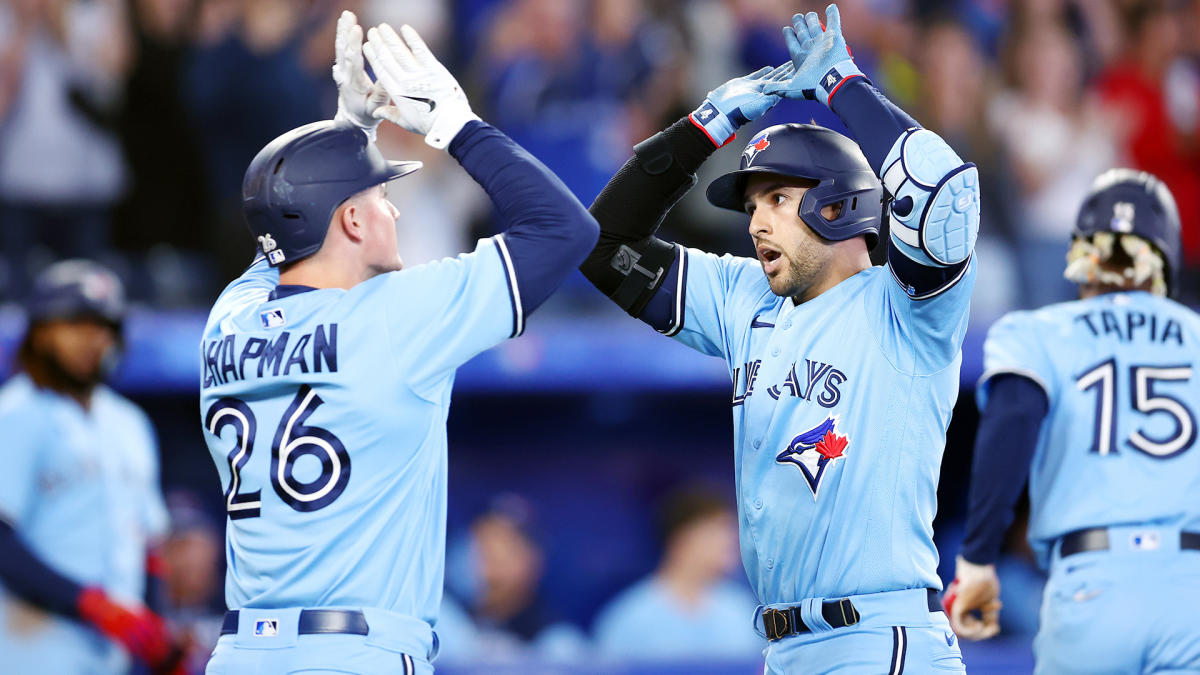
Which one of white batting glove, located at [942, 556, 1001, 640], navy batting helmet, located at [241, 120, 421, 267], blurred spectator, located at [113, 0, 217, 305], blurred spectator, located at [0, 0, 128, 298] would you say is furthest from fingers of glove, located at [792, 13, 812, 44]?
blurred spectator, located at [0, 0, 128, 298]

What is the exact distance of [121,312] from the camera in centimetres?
571

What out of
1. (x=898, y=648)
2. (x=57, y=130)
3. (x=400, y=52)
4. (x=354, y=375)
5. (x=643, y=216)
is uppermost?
(x=57, y=130)

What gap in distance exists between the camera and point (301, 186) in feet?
10.9

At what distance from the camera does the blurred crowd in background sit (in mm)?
7398

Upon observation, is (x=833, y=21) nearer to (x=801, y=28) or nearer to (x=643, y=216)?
(x=801, y=28)

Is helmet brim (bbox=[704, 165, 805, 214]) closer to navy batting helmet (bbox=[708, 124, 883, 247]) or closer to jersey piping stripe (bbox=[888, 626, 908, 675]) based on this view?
navy batting helmet (bbox=[708, 124, 883, 247])

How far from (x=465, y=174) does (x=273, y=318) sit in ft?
16.0

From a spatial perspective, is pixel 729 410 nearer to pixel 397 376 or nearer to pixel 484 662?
pixel 484 662

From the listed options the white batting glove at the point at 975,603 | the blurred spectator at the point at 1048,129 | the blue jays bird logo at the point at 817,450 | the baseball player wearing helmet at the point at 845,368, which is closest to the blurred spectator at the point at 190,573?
the white batting glove at the point at 975,603

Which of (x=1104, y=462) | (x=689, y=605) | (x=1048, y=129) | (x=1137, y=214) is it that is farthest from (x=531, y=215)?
(x=1048, y=129)

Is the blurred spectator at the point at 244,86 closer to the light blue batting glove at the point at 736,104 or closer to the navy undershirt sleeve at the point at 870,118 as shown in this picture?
the light blue batting glove at the point at 736,104

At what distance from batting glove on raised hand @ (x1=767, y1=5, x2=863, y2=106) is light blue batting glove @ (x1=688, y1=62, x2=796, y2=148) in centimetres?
Answer: 10

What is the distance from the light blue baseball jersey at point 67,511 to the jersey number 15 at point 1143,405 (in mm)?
3950

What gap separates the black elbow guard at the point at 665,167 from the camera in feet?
13.0
